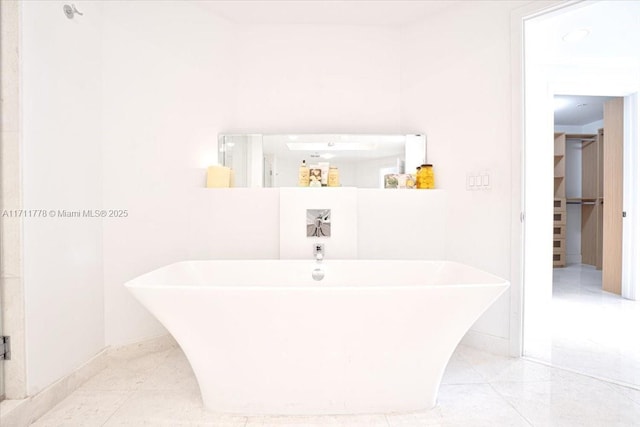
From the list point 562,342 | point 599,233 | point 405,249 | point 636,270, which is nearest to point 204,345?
point 405,249

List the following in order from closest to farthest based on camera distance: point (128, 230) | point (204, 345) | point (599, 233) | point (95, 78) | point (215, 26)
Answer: point (204, 345) → point (95, 78) → point (128, 230) → point (215, 26) → point (599, 233)

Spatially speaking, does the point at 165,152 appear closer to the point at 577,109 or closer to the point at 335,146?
the point at 335,146

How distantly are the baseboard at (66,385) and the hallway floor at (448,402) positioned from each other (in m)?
0.03

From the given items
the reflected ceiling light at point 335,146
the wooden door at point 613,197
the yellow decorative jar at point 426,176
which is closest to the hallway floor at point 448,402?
the yellow decorative jar at point 426,176

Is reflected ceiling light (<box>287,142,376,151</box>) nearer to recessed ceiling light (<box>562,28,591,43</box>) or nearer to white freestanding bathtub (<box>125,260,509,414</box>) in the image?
white freestanding bathtub (<box>125,260,509,414</box>)

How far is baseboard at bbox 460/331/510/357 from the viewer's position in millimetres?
2107

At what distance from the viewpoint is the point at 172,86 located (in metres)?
2.24

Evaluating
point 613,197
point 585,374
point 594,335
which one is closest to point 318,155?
point 585,374

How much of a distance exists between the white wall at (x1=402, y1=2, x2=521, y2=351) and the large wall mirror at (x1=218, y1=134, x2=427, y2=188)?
226mm

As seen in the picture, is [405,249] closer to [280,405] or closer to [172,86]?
[280,405]

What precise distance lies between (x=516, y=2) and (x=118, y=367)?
340cm

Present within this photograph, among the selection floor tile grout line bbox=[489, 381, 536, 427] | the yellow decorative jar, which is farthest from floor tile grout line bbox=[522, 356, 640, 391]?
the yellow decorative jar

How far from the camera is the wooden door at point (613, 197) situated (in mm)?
3439

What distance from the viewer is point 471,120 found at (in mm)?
2258
